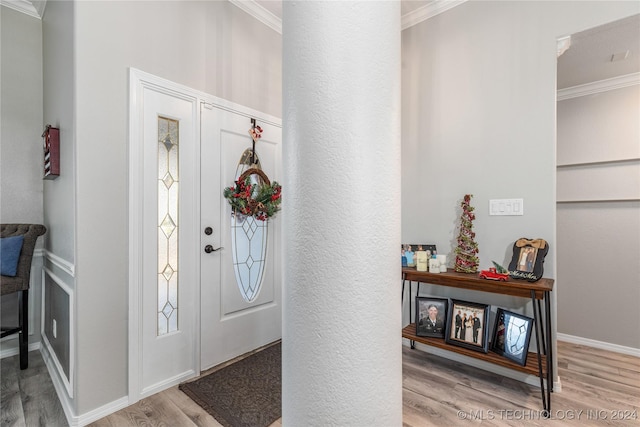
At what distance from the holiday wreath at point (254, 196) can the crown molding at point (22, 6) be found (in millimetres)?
2144

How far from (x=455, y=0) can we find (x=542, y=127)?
1264 millimetres

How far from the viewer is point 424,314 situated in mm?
2420

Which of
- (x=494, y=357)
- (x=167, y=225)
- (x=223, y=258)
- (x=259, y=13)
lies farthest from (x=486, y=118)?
(x=167, y=225)

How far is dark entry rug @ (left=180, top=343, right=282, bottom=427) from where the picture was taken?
1.77m

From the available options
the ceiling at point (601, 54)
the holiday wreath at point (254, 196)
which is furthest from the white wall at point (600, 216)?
the holiday wreath at point (254, 196)

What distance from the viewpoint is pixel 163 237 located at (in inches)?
81.7

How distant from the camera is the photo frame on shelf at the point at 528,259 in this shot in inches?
77.7

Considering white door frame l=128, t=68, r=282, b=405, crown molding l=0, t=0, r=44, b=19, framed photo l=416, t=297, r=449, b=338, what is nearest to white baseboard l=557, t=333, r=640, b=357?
framed photo l=416, t=297, r=449, b=338

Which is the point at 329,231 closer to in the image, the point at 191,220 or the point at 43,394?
the point at 191,220

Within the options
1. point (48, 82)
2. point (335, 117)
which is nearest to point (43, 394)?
point (48, 82)

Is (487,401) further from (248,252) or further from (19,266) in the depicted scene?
(19,266)

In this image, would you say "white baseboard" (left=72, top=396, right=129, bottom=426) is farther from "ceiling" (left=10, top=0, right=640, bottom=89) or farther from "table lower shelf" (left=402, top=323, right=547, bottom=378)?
"ceiling" (left=10, top=0, right=640, bottom=89)

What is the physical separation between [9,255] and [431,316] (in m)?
3.02

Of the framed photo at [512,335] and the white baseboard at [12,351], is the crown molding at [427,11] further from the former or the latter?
the white baseboard at [12,351]
